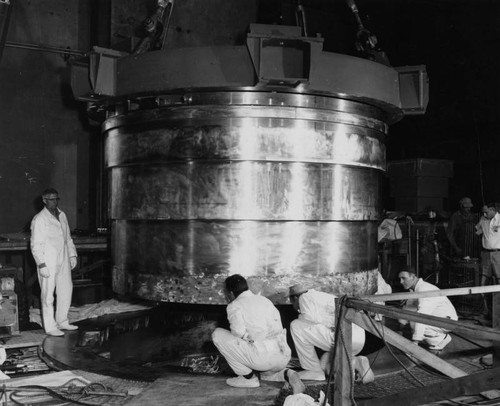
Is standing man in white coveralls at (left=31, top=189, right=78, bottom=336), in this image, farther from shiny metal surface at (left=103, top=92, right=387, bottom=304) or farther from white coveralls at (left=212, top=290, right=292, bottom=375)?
white coveralls at (left=212, top=290, right=292, bottom=375)

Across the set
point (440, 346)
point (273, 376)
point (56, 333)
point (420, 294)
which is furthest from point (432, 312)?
point (56, 333)

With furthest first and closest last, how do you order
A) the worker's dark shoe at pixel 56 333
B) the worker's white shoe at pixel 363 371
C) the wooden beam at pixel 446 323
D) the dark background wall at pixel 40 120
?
the dark background wall at pixel 40 120 → the worker's dark shoe at pixel 56 333 → the worker's white shoe at pixel 363 371 → the wooden beam at pixel 446 323

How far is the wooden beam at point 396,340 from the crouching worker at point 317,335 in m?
1.31

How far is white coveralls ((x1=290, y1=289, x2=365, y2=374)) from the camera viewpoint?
4.98m

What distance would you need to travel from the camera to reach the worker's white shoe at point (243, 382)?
15.1 feet

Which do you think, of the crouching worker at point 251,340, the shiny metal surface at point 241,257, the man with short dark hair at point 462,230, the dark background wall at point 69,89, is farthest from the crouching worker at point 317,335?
the man with short dark hair at point 462,230

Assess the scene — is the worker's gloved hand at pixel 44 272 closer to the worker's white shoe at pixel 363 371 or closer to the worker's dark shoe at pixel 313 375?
the worker's dark shoe at pixel 313 375

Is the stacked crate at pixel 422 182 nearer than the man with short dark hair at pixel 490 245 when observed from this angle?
No

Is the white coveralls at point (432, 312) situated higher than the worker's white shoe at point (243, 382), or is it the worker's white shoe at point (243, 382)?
the white coveralls at point (432, 312)

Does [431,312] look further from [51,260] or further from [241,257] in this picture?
[51,260]

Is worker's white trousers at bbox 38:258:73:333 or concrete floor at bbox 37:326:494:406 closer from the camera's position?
concrete floor at bbox 37:326:494:406

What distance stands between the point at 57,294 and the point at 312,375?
141 inches

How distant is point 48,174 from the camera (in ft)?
32.0

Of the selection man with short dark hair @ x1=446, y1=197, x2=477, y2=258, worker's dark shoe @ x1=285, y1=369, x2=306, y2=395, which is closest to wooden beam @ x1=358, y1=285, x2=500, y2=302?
worker's dark shoe @ x1=285, y1=369, x2=306, y2=395
